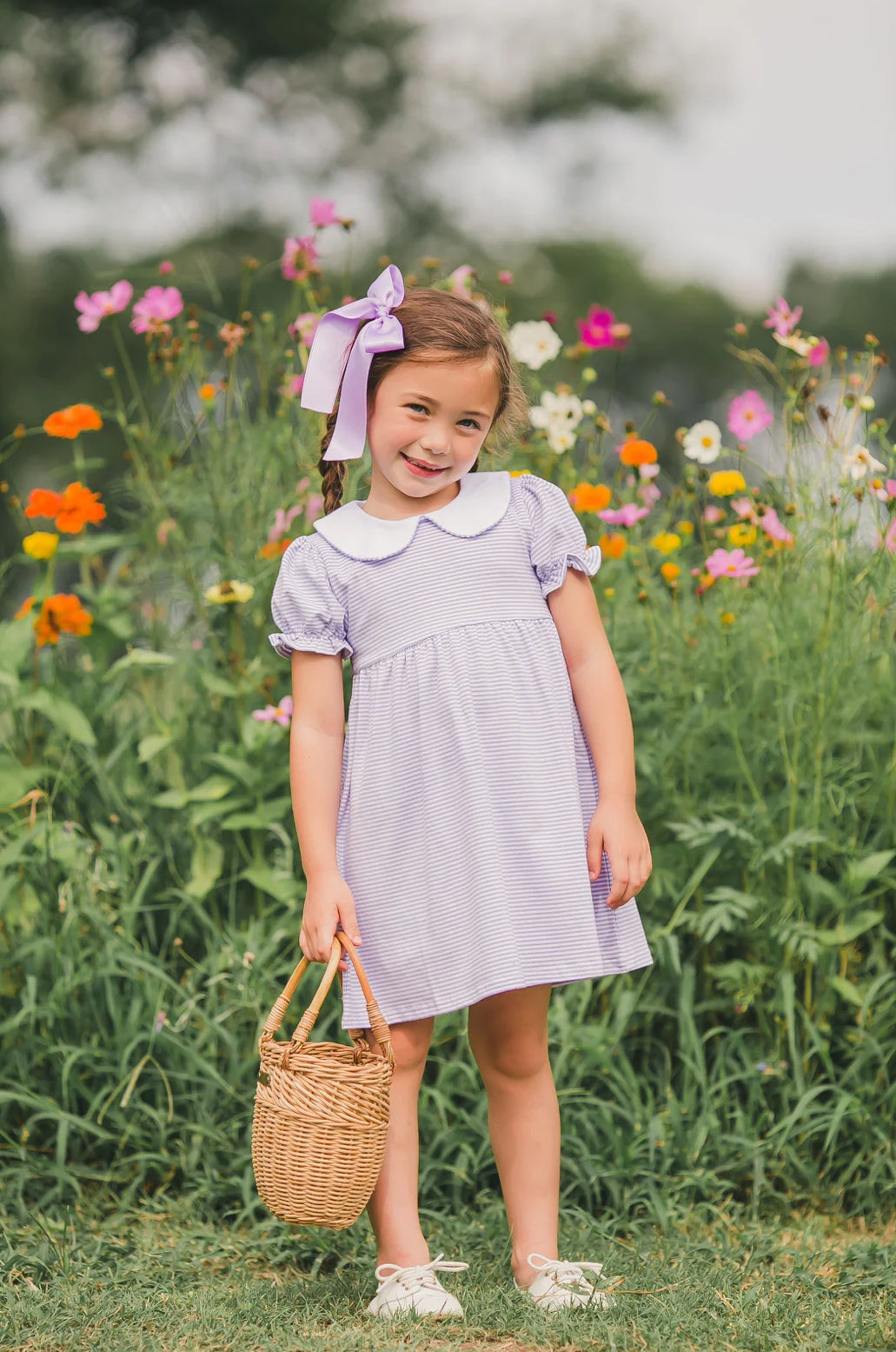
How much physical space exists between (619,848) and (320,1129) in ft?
1.81

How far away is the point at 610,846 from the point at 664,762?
83 cm

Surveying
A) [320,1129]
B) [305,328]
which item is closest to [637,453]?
[305,328]

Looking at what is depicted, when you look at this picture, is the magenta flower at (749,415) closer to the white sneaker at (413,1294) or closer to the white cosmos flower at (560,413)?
the white cosmos flower at (560,413)

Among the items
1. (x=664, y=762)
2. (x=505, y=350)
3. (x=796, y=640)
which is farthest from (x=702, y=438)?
(x=505, y=350)

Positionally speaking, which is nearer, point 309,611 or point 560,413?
point 309,611

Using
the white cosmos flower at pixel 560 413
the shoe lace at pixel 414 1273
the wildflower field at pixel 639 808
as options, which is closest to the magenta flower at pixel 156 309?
the wildflower field at pixel 639 808

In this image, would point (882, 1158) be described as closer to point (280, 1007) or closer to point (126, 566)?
point (280, 1007)

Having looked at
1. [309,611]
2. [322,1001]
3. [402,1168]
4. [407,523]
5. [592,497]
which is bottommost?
[402,1168]

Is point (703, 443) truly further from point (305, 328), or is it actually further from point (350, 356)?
point (350, 356)

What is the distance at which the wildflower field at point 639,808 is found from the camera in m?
2.57

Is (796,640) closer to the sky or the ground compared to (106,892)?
closer to the sky

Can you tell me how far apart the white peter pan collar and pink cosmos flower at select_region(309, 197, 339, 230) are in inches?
48.3

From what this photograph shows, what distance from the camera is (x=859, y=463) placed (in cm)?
269

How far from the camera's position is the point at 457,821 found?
1.98 m
